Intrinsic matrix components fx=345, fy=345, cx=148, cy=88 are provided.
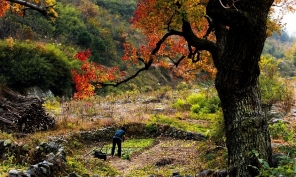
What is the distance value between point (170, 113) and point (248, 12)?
42.1 feet

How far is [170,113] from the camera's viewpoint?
18359 mm

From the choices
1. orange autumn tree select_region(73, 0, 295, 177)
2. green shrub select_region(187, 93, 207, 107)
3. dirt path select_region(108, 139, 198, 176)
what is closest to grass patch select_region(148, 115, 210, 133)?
dirt path select_region(108, 139, 198, 176)

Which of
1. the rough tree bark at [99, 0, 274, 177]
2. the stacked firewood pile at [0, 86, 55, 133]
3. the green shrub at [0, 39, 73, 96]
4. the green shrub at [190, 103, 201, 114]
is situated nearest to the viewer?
the rough tree bark at [99, 0, 274, 177]

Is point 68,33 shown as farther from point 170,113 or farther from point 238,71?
point 238,71

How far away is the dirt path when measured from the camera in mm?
10688

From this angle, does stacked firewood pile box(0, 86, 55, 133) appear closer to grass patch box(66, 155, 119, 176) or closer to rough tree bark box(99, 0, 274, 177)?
grass patch box(66, 155, 119, 176)

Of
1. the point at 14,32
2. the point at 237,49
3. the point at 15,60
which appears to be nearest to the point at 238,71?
the point at 237,49

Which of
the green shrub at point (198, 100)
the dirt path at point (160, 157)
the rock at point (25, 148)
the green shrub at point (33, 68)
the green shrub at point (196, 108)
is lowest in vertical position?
the dirt path at point (160, 157)

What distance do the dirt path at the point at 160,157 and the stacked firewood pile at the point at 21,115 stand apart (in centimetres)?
371

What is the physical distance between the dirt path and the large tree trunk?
429 cm

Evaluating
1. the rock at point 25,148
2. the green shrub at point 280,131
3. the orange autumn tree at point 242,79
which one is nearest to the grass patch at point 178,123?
the green shrub at point 280,131

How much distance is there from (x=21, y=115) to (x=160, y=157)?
5537mm

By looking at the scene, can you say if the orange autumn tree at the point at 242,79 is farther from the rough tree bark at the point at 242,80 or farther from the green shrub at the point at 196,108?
the green shrub at the point at 196,108

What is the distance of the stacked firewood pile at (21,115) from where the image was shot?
41.3 ft
